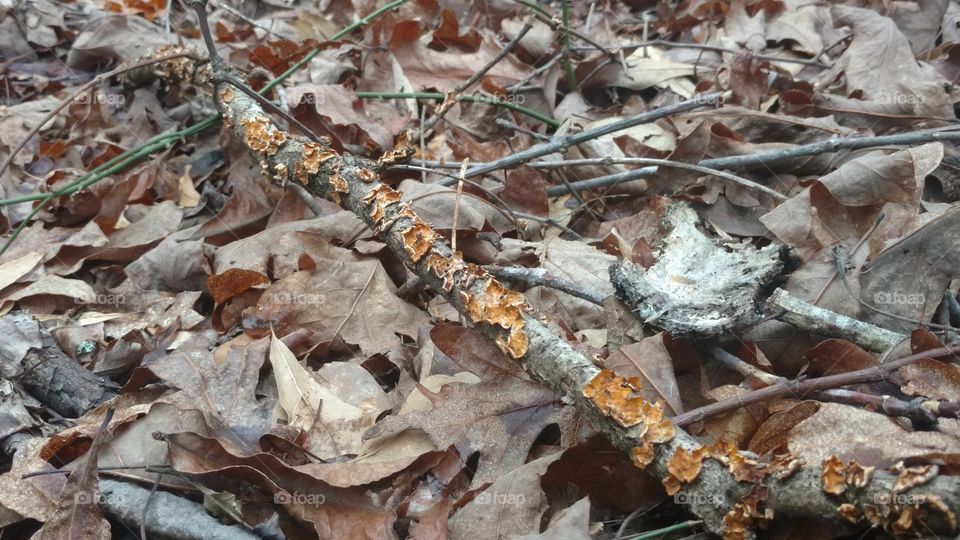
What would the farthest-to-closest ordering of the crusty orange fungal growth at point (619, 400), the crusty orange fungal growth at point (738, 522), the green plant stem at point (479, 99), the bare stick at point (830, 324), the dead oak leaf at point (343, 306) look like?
the green plant stem at point (479, 99) → the dead oak leaf at point (343, 306) → the bare stick at point (830, 324) → the crusty orange fungal growth at point (619, 400) → the crusty orange fungal growth at point (738, 522)

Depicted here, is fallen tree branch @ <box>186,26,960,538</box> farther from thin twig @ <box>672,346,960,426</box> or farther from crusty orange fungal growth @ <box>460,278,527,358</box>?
thin twig @ <box>672,346,960,426</box>

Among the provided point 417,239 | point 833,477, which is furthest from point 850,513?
point 417,239

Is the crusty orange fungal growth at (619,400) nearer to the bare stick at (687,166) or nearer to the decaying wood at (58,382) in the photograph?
the bare stick at (687,166)

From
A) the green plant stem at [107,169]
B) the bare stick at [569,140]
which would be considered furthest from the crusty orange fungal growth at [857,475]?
the green plant stem at [107,169]

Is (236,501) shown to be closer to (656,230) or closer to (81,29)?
(656,230)

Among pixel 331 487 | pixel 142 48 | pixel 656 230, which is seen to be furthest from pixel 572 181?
pixel 142 48
